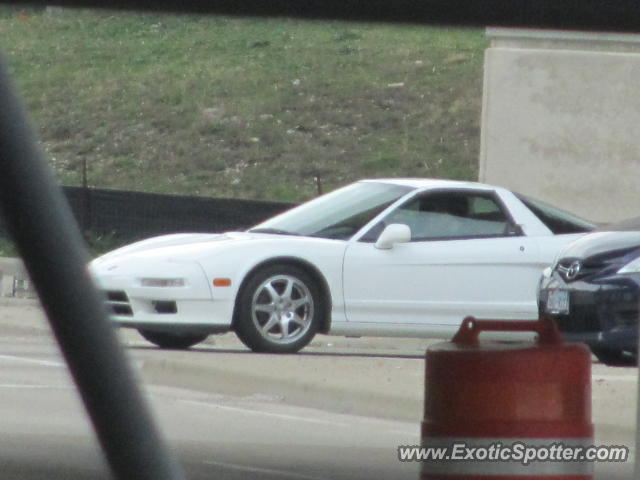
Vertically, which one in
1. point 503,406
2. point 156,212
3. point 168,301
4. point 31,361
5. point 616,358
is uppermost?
point 503,406

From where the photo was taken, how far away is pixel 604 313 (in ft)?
29.4

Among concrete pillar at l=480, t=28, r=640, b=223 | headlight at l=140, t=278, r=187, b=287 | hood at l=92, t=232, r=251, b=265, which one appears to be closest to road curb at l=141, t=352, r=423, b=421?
headlight at l=140, t=278, r=187, b=287

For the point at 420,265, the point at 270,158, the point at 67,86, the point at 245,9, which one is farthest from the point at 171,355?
the point at 67,86

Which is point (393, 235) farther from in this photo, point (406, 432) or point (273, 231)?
point (406, 432)

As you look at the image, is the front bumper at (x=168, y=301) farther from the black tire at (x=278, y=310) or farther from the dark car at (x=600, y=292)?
the dark car at (x=600, y=292)

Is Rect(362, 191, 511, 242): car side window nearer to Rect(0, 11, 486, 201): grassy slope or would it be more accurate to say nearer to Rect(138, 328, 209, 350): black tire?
Rect(138, 328, 209, 350): black tire

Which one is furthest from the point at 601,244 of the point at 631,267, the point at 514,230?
the point at 514,230

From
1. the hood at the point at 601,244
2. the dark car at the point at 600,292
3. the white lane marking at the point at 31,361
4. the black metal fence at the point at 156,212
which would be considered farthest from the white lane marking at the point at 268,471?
the black metal fence at the point at 156,212

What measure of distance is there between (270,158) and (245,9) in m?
23.9

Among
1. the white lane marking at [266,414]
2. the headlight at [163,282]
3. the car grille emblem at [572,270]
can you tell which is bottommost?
the white lane marking at [266,414]

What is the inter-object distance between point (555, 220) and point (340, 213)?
1.59m

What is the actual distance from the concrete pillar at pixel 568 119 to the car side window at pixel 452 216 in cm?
716

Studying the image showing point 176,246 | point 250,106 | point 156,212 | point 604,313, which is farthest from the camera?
point 250,106

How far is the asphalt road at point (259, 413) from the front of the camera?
6605 millimetres
